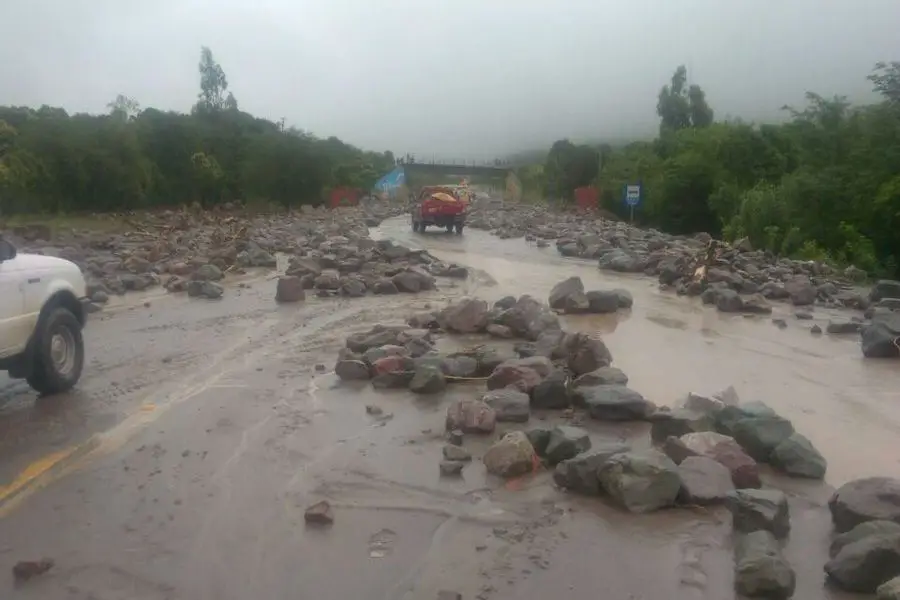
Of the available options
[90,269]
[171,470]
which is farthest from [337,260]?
[171,470]

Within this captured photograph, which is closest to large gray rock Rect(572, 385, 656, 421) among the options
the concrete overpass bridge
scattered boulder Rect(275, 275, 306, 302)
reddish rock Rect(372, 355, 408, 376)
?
reddish rock Rect(372, 355, 408, 376)

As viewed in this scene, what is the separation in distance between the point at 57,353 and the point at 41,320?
53cm

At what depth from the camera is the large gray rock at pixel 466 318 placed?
11.7 meters

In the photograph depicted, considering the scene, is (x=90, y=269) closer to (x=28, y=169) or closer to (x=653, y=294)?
(x=653, y=294)

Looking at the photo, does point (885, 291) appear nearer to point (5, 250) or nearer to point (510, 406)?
point (510, 406)

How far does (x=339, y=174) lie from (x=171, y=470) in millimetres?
62639

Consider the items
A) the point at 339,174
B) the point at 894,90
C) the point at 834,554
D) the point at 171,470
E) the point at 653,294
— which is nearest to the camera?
the point at 834,554

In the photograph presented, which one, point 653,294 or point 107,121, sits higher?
point 107,121

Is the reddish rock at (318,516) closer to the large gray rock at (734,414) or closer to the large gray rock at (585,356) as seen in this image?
the large gray rock at (734,414)

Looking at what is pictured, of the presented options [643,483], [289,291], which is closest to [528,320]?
[289,291]

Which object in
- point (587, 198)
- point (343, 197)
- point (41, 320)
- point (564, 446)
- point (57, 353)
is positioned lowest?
point (343, 197)

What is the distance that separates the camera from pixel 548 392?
25.6 ft

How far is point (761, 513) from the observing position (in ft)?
16.7

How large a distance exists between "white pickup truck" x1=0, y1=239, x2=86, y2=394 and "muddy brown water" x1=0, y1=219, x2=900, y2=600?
29 centimetres
